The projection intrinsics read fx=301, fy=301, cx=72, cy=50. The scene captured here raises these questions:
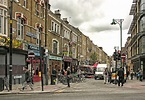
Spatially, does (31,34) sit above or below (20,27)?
below

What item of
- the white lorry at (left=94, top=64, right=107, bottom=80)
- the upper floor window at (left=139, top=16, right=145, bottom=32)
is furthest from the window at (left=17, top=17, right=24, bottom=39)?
the upper floor window at (left=139, top=16, right=145, bottom=32)

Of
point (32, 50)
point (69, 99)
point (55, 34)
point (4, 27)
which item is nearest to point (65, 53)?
point (55, 34)

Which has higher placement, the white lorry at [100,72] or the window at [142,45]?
the window at [142,45]

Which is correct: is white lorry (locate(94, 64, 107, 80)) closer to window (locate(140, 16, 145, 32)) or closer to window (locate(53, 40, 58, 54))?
window (locate(53, 40, 58, 54))

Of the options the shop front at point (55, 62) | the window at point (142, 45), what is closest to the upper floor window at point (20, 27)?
the shop front at point (55, 62)

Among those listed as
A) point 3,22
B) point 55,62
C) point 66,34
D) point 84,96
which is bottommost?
point 84,96

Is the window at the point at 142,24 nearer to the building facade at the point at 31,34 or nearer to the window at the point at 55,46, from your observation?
the building facade at the point at 31,34

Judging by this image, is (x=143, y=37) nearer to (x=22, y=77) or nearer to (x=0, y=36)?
(x=22, y=77)

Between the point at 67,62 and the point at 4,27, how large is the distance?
31.8 metres

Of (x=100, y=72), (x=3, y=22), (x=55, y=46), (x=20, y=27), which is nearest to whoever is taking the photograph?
(x=3, y=22)

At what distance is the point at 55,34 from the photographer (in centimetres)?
4819

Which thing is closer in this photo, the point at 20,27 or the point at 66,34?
the point at 20,27

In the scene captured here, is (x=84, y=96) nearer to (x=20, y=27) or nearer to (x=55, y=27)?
(x=20, y=27)

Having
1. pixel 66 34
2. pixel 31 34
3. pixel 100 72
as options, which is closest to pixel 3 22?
pixel 31 34
